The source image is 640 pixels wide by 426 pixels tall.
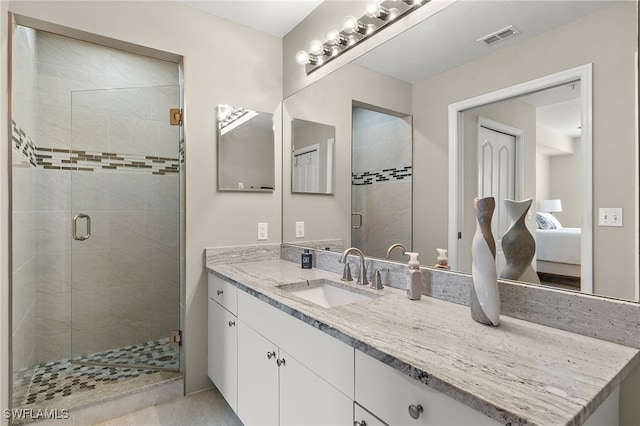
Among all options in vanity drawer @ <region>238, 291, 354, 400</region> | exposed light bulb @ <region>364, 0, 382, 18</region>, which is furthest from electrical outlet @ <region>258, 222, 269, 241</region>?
exposed light bulb @ <region>364, 0, 382, 18</region>

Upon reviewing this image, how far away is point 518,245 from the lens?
1103mm

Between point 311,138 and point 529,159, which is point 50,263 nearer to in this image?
point 311,138

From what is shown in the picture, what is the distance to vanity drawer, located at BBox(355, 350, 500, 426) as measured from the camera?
69 cm

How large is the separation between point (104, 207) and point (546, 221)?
2.85 meters

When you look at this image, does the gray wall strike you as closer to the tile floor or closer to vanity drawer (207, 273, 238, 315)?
vanity drawer (207, 273, 238, 315)

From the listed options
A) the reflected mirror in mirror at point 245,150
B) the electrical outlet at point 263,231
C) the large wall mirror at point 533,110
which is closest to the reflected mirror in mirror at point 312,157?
the reflected mirror in mirror at point 245,150

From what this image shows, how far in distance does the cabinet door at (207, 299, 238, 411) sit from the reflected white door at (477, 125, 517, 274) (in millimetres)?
1315

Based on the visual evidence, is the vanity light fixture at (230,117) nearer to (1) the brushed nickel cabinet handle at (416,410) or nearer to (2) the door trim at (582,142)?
(2) the door trim at (582,142)

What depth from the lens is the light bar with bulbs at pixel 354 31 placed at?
1.54m

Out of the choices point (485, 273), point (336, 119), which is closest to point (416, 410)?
point (485, 273)

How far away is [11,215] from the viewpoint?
1.58m

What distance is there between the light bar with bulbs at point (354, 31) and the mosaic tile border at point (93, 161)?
3.29 feet

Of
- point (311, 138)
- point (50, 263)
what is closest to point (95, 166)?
point (50, 263)

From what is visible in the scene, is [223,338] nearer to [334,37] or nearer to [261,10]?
A: [334,37]
